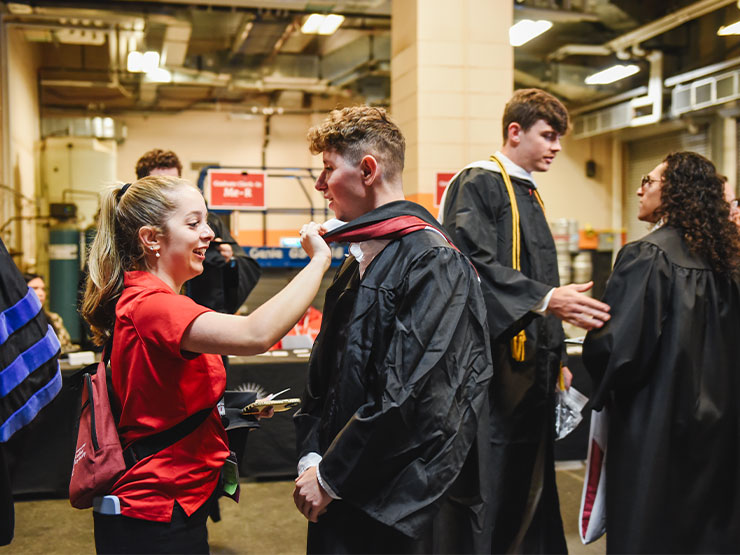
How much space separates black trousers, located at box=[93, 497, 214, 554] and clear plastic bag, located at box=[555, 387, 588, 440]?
1.65 m

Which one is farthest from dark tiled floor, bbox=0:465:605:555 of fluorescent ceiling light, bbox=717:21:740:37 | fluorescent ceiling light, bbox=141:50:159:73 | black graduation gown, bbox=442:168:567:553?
fluorescent ceiling light, bbox=141:50:159:73

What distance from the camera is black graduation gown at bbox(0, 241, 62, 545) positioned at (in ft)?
5.49

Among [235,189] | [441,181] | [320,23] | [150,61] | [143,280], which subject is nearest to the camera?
[143,280]

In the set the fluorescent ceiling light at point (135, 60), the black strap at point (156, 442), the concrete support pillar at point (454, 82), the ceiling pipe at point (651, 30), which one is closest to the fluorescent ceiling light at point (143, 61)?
the fluorescent ceiling light at point (135, 60)

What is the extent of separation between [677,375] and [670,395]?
7 cm

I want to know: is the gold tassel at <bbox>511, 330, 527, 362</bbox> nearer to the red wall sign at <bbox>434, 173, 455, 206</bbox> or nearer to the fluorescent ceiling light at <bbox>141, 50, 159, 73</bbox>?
the red wall sign at <bbox>434, 173, 455, 206</bbox>

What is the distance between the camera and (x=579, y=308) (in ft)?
7.34

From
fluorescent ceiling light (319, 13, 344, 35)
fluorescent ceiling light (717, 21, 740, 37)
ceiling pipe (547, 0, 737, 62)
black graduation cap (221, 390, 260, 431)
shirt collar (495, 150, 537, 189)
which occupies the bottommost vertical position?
black graduation cap (221, 390, 260, 431)

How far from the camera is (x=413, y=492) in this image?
4.64ft

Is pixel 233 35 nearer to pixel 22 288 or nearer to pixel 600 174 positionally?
pixel 600 174

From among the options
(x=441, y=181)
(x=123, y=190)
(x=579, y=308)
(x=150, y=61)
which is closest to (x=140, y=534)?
(x=123, y=190)

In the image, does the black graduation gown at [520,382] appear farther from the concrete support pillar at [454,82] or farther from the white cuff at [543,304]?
the concrete support pillar at [454,82]

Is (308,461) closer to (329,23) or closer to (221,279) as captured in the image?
(221,279)

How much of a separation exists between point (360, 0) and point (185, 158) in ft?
25.0
